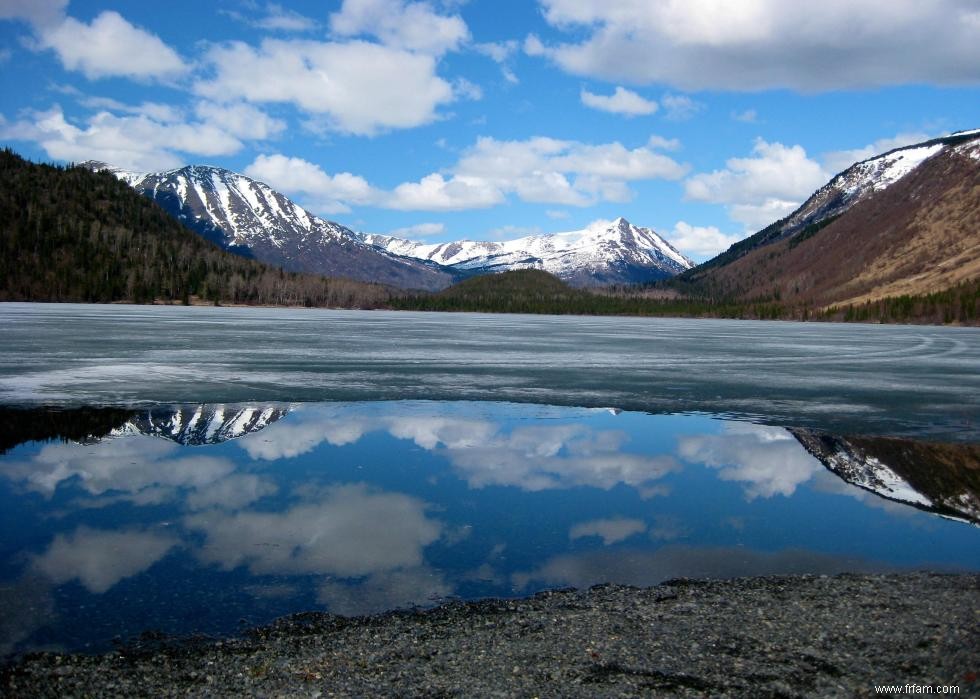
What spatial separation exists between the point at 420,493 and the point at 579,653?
8.46 m

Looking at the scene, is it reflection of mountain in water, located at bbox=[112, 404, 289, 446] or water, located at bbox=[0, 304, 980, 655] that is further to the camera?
reflection of mountain in water, located at bbox=[112, 404, 289, 446]

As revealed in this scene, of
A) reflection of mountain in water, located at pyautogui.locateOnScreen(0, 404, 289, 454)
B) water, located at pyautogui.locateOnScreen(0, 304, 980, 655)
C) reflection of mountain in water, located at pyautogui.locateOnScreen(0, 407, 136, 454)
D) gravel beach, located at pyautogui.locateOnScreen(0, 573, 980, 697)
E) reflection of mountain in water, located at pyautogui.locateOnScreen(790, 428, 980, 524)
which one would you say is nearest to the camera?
gravel beach, located at pyautogui.locateOnScreen(0, 573, 980, 697)

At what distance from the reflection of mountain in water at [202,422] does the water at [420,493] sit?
0.55 ft

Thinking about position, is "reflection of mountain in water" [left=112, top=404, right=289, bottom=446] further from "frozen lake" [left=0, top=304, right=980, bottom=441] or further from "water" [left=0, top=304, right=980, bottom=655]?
"frozen lake" [left=0, top=304, right=980, bottom=441]

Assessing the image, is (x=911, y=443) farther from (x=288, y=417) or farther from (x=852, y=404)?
(x=288, y=417)

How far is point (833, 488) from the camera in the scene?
18.2 m

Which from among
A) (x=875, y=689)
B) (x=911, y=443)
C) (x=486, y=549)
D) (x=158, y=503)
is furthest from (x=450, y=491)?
(x=911, y=443)

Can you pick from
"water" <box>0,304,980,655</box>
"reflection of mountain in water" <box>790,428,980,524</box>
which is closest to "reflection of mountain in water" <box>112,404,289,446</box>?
"water" <box>0,304,980,655</box>

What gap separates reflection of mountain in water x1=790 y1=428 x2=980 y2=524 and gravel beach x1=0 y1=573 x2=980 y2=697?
6.44 metres

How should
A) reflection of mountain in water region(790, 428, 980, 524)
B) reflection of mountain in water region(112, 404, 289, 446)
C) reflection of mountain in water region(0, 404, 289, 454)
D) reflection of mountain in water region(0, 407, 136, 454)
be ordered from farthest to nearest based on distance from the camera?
reflection of mountain in water region(112, 404, 289, 446) < reflection of mountain in water region(0, 404, 289, 454) < reflection of mountain in water region(0, 407, 136, 454) < reflection of mountain in water region(790, 428, 980, 524)

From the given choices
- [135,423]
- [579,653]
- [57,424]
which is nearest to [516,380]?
[135,423]

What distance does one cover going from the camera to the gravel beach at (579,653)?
826 centimetres

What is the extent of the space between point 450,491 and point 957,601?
10077mm

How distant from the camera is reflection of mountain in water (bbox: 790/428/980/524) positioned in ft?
55.7
